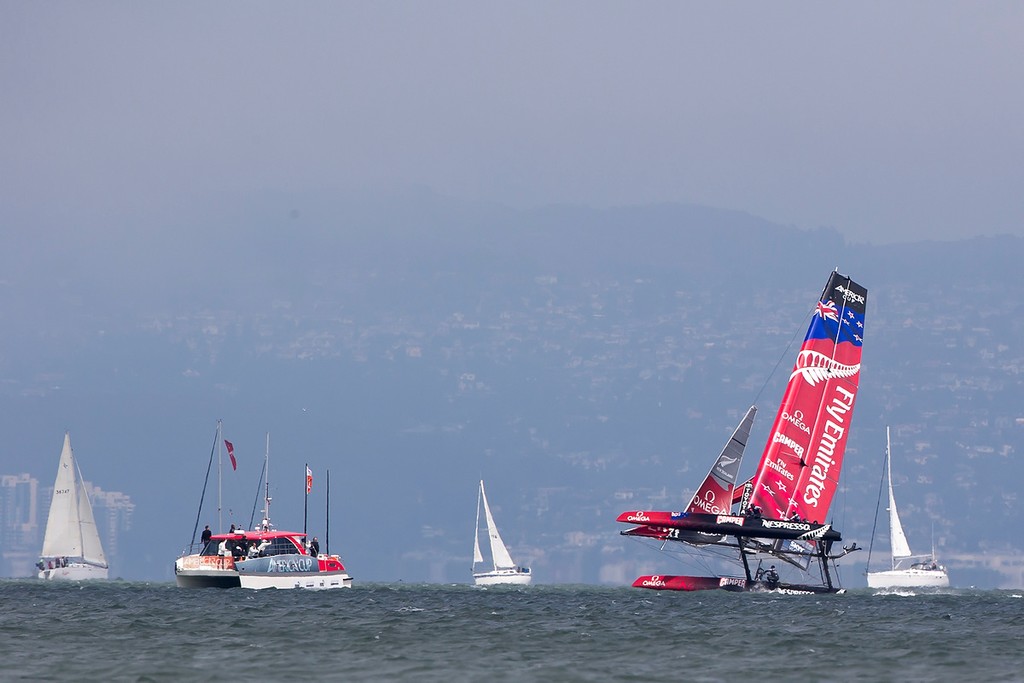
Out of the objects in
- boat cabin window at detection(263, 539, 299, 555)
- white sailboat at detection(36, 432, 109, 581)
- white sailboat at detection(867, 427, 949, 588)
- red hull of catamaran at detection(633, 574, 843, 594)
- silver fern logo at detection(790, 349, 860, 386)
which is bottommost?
red hull of catamaran at detection(633, 574, 843, 594)

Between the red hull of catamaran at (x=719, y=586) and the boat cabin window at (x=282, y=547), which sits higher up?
the boat cabin window at (x=282, y=547)

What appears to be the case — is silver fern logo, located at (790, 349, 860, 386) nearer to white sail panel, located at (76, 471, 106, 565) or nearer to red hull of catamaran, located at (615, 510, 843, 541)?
red hull of catamaran, located at (615, 510, 843, 541)

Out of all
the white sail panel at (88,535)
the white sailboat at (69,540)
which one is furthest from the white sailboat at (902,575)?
the white sail panel at (88,535)

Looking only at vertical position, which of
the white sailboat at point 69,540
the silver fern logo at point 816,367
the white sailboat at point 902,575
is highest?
the white sailboat at point 69,540

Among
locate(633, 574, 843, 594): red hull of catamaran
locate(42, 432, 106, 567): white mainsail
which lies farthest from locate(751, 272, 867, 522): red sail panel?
locate(42, 432, 106, 567): white mainsail

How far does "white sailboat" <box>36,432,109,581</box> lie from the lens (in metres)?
173

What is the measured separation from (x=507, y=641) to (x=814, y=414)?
3747cm

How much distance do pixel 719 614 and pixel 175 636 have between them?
2198 cm

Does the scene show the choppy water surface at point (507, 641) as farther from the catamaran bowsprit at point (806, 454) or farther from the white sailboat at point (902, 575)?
the white sailboat at point (902, 575)

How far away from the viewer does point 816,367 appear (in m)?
89.9

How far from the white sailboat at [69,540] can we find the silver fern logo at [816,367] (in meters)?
97.4

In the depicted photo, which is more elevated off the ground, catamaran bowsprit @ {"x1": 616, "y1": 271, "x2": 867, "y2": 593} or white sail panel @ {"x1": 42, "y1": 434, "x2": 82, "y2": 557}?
white sail panel @ {"x1": 42, "y1": 434, "x2": 82, "y2": 557}

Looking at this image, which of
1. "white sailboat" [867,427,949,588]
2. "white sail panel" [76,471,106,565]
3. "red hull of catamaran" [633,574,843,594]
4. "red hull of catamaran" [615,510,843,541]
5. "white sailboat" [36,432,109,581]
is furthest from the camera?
"white sail panel" [76,471,106,565]

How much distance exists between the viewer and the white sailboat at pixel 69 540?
173 meters
